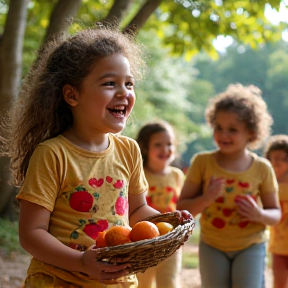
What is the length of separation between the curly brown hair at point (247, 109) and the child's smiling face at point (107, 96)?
1809 mm

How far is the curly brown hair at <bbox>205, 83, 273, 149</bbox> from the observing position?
13.9 feet

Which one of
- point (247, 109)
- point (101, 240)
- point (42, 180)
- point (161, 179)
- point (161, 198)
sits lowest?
point (101, 240)

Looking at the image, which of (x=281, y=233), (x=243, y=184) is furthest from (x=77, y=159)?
(x=281, y=233)

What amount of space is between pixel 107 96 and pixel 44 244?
664 mm

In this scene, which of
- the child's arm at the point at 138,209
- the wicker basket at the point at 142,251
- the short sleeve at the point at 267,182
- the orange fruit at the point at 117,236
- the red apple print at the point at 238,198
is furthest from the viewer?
the short sleeve at the point at 267,182

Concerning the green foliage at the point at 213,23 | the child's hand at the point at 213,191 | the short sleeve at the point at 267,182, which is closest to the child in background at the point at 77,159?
the child's hand at the point at 213,191

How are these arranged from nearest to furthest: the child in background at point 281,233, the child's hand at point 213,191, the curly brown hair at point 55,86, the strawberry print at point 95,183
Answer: the strawberry print at point 95,183 → the curly brown hair at point 55,86 → the child's hand at point 213,191 → the child in background at point 281,233

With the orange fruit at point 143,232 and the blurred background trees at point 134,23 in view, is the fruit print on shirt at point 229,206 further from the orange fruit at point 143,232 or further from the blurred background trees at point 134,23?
the orange fruit at point 143,232

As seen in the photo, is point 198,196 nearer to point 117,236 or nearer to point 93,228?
point 93,228

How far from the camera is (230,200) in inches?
157

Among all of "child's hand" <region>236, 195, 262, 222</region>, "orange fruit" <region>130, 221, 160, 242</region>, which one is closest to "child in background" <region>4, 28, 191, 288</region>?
"orange fruit" <region>130, 221, 160, 242</region>

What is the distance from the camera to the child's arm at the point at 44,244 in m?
2.16

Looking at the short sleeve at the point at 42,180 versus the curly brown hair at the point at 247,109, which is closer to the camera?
the short sleeve at the point at 42,180

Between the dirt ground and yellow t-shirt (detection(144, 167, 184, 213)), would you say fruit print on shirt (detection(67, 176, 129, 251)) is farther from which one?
the dirt ground
